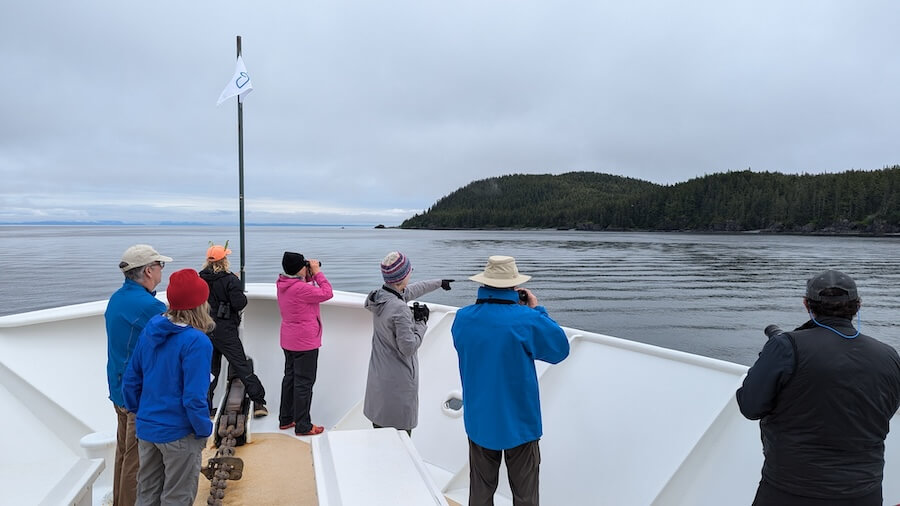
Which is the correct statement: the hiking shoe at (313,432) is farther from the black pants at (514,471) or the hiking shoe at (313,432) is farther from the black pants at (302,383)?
the black pants at (514,471)

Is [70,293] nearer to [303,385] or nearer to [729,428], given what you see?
[303,385]

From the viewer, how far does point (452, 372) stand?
13.0ft

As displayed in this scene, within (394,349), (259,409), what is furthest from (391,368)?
(259,409)

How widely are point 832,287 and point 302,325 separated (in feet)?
10.9

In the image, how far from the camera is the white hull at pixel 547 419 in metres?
2.46

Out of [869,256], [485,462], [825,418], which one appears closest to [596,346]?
[485,462]

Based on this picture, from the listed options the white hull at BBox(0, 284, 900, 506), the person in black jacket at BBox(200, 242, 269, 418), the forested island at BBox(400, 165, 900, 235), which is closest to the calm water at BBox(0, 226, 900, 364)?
the white hull at BBox(0, 284, 900, 506)

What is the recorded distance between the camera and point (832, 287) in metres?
1.68

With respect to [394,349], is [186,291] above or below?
above

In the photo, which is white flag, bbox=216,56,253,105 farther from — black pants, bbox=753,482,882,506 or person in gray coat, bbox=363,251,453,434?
black pants, bbox=753,482,882,506

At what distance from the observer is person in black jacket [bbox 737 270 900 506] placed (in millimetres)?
1601

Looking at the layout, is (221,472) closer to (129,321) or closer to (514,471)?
(129,321)

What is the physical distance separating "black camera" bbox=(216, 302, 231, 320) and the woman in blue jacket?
182cm

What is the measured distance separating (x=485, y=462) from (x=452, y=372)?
1.68 m
